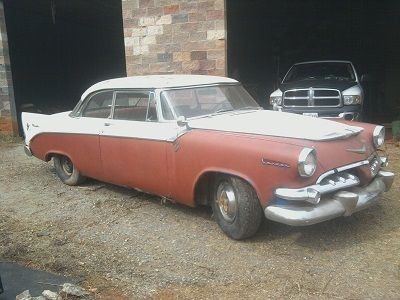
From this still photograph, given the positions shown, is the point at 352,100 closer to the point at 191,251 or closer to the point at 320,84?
the point at 320,84

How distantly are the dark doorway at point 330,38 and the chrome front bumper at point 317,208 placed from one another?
440 inches

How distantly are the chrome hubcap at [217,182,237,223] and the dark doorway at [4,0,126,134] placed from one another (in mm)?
8757

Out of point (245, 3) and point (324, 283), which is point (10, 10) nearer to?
point (245, 3)

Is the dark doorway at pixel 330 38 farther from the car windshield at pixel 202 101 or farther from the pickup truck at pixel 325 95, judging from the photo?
the car windshield at pixel 202 101

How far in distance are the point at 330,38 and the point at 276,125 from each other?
13.4m

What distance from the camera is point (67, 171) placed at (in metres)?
6.43

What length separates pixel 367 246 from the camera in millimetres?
4016

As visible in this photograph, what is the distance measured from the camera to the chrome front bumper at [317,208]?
12.1ft

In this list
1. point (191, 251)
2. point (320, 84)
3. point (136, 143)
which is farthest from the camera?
point (320, 84)

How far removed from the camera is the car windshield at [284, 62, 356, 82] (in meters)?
9.71

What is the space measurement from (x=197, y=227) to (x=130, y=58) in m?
5.96

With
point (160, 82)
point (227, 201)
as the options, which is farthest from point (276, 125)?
point (160, 82)

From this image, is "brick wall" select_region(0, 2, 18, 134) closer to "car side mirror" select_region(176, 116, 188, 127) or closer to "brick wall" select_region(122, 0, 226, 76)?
"brick wall" select_region(122, 0, 226, 76)

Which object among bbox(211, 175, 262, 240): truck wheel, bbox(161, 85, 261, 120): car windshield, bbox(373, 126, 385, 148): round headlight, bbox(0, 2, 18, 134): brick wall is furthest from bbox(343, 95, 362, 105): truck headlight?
bbox(0, 2, 18, 134): brick wall
